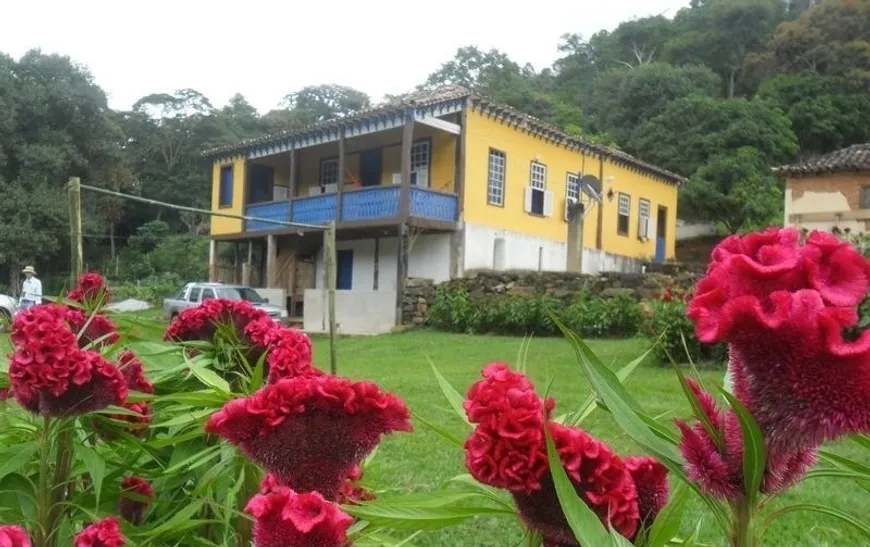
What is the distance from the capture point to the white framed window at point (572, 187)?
19141mm

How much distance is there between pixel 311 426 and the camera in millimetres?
993

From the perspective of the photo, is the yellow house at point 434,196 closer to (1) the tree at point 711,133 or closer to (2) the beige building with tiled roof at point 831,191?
(2) the beige building with tiled roof at point 831,191

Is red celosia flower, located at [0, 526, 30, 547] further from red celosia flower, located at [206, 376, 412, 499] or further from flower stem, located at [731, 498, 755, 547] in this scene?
flower stem, located at [731, 498, 755, 547]

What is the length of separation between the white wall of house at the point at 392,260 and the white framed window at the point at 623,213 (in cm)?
663

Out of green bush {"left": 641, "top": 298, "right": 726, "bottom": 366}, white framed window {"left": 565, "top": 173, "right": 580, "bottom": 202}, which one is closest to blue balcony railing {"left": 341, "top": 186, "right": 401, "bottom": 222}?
white framed window {"left": 565, "top": 173, "right": 580, "bottom": 202}

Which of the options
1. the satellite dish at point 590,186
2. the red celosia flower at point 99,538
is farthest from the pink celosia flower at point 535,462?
the satellite dish at point 590,186

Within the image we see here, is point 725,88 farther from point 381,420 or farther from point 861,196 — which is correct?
point 381,420

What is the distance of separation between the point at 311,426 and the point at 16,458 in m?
0.73

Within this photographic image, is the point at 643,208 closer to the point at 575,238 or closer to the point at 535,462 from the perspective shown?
the point at 575,238

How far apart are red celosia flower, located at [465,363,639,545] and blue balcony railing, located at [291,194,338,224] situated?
16.2 meters

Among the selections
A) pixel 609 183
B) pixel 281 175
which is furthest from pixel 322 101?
pixel 609 183

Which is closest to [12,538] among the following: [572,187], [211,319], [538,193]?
[211,319]

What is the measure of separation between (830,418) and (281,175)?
21393 millimetres

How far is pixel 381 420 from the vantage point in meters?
1.01
